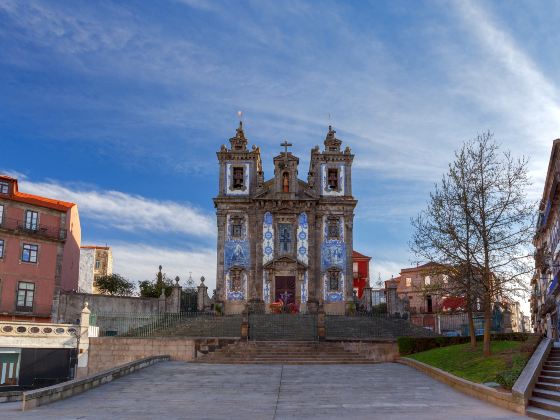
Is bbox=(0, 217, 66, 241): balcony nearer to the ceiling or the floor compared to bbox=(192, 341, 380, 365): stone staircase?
nearer to the ceiling

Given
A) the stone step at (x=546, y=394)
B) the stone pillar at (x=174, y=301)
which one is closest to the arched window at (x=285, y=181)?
the stone pillar at (x=174, y=301)

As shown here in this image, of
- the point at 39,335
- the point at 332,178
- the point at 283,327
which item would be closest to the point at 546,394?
Result: the point at 283,327

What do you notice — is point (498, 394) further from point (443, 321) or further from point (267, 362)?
point (443, 321)

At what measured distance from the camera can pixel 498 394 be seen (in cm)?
1327

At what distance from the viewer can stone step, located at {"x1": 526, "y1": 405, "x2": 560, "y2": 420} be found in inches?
442

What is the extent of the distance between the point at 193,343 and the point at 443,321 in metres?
22.6

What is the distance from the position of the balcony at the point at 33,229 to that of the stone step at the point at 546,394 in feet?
117

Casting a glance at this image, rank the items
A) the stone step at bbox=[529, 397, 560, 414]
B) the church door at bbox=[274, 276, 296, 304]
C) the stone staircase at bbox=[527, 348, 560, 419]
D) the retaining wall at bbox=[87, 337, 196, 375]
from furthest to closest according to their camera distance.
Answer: the church door at bbox=[274, 276, 296, 304] → the retaining wall at bbox=[87, 337, 196, 375] → the stone step at bbox=[529, 397, 560, 414] → the stone staircase at bbox=[527, 348, 560, 419]

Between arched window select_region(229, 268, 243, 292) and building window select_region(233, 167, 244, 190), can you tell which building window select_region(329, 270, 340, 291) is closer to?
arched window select_region(229, 268, 243, 292)

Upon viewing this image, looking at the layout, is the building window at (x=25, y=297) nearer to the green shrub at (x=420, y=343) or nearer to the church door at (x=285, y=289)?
the church door at (x=285, y=289)

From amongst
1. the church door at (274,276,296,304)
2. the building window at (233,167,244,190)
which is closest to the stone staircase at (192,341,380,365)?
the church door at (274,276,296,304)

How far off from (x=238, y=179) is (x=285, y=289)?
31.5 feet

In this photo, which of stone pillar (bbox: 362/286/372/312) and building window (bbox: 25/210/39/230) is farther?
stone pillar (bbox: 362/286/372/312)

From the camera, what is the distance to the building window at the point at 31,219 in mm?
41219
